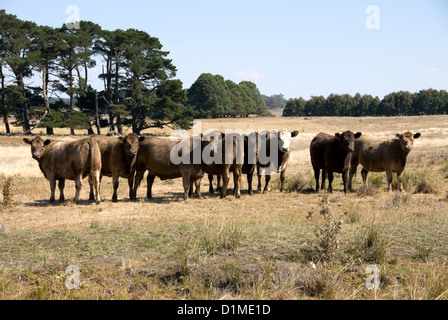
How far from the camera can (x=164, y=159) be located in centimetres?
1542

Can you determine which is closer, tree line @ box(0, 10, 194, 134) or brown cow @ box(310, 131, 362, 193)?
brown cow @ box(310, 131, 362, 193)

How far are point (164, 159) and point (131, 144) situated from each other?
125 cm

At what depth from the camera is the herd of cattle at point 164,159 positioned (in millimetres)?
14516

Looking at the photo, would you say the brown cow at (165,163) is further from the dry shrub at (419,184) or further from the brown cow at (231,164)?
the dry shrub at (419,184)

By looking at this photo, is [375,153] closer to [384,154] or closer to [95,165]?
Answer: [384,154]

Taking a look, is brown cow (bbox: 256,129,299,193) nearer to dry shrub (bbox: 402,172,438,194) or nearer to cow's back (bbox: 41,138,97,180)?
dry shrub (bbox: 402,172,438,194)

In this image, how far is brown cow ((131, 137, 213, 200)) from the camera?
50.3ft

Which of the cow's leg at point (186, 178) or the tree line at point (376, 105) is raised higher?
the tree line at point (376, 105)

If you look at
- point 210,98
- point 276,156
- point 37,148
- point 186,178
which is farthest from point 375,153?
point 210,98

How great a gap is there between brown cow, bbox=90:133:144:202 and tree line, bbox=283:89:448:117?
10076 centimetres

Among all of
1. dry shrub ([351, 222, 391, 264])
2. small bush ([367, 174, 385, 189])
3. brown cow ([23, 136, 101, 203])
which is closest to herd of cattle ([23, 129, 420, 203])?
brown cow ([23, 136, 101, 203])

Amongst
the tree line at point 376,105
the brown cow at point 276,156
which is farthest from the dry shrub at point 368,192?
the tree line at point 376,105
